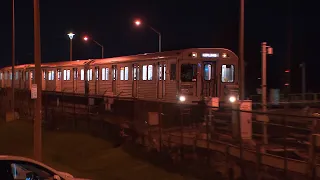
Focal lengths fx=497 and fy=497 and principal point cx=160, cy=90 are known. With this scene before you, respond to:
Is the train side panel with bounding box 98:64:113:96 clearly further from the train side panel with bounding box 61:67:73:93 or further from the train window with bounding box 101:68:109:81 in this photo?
the train side panel with bounding box 61:67:73:93

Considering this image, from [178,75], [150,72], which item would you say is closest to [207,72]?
[178,75]

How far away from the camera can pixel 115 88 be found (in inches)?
1246

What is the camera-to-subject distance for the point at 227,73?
2572 centimetres

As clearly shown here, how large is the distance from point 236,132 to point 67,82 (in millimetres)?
28571

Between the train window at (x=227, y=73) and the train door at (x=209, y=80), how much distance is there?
1.53 feet

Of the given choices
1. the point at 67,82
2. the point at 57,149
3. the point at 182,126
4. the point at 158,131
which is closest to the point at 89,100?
the point at 57,149

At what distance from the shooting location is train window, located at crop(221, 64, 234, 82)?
2561cm

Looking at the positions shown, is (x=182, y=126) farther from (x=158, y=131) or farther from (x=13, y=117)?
(x=13, y=117)

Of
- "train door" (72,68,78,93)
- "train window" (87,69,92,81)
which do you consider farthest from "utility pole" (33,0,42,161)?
"train door" (72,68,78,93)

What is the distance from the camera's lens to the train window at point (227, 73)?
25609 millimetres

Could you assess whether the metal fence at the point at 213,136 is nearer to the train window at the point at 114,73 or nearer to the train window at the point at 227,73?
the train window at the point at 227,73

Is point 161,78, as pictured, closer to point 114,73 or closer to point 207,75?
point 207,75

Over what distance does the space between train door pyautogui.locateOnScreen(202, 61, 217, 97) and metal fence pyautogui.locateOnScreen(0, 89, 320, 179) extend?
20.0ft

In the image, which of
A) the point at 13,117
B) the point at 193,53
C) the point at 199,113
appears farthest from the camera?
the point at 13,117
